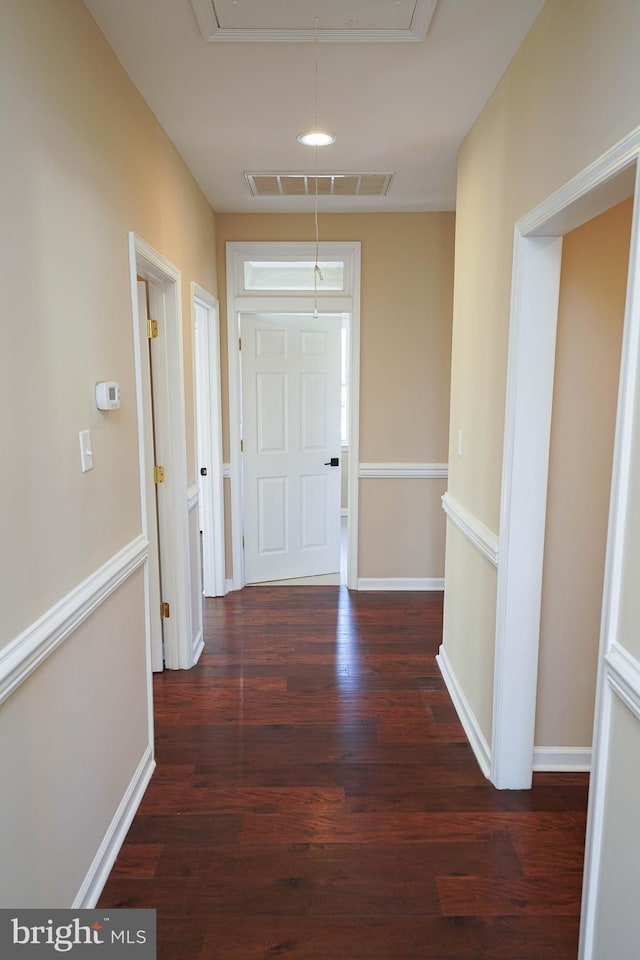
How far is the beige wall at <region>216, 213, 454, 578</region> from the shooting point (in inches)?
165

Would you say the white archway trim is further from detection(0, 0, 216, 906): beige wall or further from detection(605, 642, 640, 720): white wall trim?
detection(0, 0, 216, 906): beige wall

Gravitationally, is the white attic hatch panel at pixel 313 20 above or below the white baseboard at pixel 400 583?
above

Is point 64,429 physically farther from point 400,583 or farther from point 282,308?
point 400,583

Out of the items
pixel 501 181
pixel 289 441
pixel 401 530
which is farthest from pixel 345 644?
pixel 501 181

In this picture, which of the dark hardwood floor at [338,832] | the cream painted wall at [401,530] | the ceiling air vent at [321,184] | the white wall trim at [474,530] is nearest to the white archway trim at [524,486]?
the white wall trim at [474,530]

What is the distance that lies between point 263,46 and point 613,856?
8.35ft

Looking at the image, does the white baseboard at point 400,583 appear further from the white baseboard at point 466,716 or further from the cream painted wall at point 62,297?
the cream painted wall at point 62,297

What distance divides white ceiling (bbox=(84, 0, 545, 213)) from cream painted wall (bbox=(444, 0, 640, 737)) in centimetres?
14

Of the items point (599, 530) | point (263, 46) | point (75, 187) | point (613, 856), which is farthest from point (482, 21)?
point (613, 856)

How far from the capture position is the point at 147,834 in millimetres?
2082

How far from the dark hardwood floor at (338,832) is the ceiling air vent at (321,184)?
2.71m

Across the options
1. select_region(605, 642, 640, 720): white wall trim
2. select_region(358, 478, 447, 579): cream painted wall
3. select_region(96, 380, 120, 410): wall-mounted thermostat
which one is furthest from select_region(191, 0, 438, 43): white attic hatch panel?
select_region(358, 478, 447, 579): cream painted wall

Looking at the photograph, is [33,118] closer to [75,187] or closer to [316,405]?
[75,187]

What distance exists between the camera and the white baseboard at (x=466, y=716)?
2.43 m
